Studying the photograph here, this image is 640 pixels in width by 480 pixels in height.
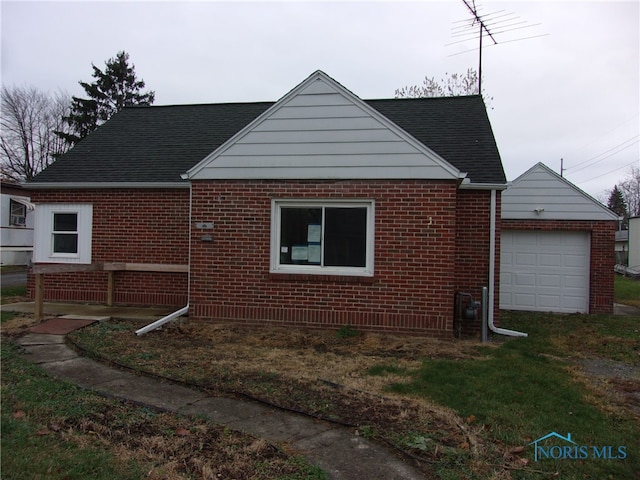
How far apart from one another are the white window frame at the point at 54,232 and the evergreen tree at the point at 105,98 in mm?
28216

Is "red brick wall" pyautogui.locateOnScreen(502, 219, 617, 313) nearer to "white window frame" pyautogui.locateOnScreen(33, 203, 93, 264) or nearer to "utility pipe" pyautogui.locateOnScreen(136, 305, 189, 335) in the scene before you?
"utility pipe" pyautogui.locateOnScreen(136, 305, 189, 335)

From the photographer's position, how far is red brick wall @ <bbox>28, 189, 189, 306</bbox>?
9.89m

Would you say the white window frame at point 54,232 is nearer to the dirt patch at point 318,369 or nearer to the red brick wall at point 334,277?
the dirt patch at point 318,369

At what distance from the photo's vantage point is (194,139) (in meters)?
11.6

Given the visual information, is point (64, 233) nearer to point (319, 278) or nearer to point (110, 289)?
point (110, 289)

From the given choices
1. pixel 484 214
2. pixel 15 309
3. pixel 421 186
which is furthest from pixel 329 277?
pixel 15 309

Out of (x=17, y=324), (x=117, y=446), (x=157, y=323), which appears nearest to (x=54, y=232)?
(x=17, y=324)

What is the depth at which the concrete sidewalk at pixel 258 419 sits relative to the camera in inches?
128

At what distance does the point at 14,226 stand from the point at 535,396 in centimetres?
2651

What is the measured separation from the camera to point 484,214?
8.33 metres

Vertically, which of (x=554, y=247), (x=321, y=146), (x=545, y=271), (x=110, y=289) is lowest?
(x=110, y=289)

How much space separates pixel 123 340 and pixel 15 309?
410cm

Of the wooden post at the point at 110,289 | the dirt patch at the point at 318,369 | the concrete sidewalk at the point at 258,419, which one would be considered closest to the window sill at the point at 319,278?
the dirt patch at the point at 318,369

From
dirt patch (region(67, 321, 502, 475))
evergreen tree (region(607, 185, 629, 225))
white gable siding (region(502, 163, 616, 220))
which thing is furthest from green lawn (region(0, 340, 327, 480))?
evergreen tree (region(607, 185, 629, 225))
